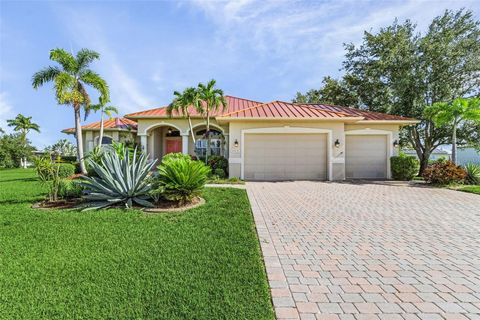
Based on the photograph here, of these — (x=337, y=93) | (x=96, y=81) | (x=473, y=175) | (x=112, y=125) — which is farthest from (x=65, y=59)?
(x=473, y=175)

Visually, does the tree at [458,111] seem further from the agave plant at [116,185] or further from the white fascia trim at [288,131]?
the agave plant at [116,185]

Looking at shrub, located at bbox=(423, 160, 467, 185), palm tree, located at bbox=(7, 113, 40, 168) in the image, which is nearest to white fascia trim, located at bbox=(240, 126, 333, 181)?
shrub, located at bbox=(423, 160, 467, 185)

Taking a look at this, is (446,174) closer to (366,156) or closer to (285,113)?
(366,156)

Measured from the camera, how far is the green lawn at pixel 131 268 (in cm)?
285

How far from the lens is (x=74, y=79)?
1670 cm

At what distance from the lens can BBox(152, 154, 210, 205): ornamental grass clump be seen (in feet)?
23.5

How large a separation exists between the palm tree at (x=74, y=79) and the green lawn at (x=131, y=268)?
39.6 feet

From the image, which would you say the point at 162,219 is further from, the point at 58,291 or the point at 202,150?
the point at 202,150

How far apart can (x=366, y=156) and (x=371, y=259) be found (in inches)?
510

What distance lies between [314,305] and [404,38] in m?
22.7

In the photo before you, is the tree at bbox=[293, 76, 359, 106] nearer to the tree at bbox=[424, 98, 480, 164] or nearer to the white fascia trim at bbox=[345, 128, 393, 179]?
the white fascia trim at bbox=[345, 128, 393, 179]

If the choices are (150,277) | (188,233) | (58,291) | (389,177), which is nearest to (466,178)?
(389,177)

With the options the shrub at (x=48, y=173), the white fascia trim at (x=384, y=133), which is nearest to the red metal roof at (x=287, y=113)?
the white fascia trim at (x=384, y=133)

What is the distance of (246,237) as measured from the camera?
5.09 m
